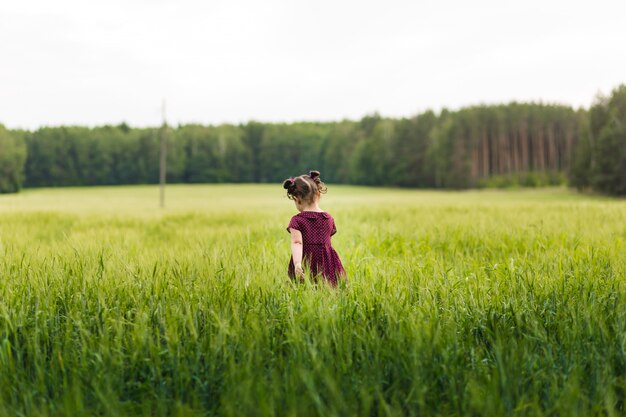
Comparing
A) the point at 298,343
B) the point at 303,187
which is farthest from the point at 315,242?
the point at 298,343

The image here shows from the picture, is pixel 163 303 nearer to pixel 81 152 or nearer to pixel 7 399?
pixel 7 399

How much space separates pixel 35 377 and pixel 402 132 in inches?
2998

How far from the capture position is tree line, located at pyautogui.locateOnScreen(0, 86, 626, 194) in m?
66.0

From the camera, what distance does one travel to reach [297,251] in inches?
154

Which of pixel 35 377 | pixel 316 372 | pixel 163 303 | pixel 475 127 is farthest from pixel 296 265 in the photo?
pixel 475 127

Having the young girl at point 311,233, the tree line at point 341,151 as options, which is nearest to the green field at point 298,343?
the young girl at point 311,233

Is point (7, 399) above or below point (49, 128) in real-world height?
below

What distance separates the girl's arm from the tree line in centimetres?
5351

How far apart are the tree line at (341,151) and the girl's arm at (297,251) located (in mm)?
53511

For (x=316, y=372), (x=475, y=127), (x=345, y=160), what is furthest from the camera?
(x=345, y=160)

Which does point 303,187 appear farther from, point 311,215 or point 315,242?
point 315,242

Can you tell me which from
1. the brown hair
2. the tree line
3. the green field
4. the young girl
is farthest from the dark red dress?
the tree line

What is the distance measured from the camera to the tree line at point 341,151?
6600cm

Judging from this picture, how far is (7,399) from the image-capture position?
2127 millimetres
